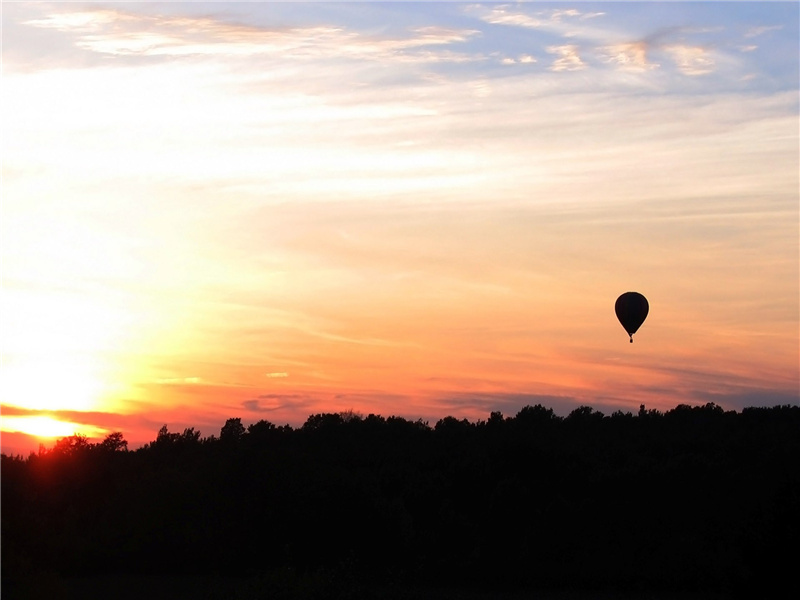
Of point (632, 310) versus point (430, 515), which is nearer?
point (430, 515)

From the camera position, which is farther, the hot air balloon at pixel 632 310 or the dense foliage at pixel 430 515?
the hot air balloon at pixel 632 310

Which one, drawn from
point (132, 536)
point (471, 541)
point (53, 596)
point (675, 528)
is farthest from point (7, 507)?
point (675, 528)

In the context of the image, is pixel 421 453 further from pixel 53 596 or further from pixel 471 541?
pixel 53 596

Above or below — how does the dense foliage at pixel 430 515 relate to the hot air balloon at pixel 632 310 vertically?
below

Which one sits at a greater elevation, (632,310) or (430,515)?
(632,310)
